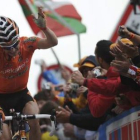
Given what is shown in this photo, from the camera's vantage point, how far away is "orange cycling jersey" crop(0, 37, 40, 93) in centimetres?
1127

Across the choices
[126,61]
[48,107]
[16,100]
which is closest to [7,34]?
[16,100]

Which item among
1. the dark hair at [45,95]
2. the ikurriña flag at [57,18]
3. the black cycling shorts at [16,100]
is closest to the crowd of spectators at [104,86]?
the black cycling shorts at [16,100]

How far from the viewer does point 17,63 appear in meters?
11.3

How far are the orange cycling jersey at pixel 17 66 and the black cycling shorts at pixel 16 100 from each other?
0.11 metres

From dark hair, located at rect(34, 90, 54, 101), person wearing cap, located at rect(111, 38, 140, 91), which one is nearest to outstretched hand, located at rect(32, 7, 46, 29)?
person wearing cap, located at rect(111, 38, 140, 91)

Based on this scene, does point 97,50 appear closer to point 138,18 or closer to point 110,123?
point 110,123

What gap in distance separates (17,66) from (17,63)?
0.14 ft

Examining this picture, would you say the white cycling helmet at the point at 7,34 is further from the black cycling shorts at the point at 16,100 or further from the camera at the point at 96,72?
the camera at the point at 96,72

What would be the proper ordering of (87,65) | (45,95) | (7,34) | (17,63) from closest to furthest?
(7,34) < (17,63) < (87,65) < (45,95)

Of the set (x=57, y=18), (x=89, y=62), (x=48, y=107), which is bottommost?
(x=57, y=18)

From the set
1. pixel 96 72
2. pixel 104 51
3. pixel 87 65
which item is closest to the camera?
pixel 104 51

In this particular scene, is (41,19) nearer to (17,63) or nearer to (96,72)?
(17,63)

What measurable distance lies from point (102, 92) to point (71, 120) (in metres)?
1.28

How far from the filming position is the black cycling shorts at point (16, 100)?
11477 mm
